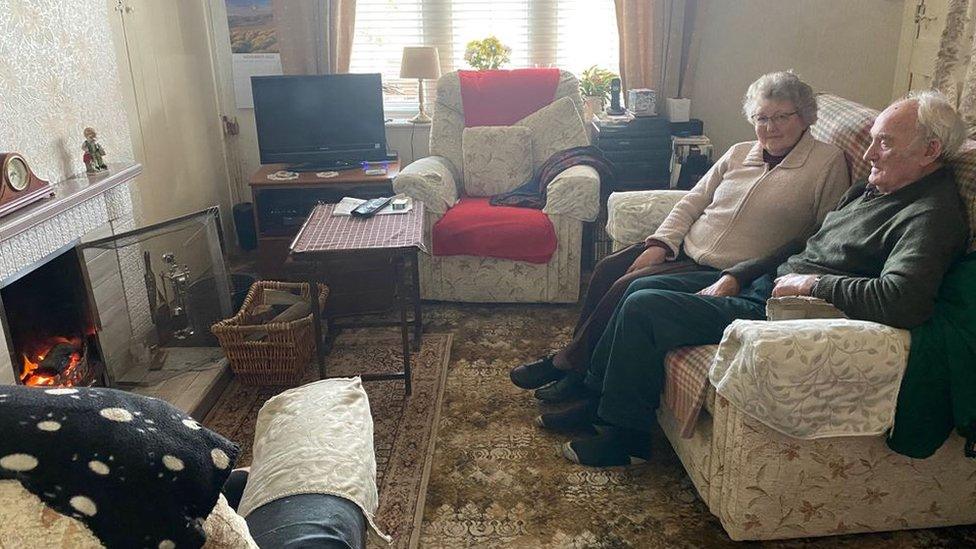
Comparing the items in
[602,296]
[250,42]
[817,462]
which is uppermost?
[250,42]

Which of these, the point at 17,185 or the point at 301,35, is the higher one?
the point at 301,35

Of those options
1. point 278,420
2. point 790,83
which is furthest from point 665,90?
point 278,420

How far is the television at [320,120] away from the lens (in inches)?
145

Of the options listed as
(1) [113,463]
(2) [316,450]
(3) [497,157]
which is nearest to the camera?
(1) [113,463]

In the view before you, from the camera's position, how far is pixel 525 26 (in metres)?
4.17

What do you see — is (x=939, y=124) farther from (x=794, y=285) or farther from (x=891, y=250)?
(x=794, y=285)

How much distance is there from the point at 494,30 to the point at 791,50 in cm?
162

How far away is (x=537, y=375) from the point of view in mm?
2561

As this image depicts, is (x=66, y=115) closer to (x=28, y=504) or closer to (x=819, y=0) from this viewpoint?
(x=28, y=504)

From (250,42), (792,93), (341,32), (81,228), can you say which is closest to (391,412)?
(81,228)

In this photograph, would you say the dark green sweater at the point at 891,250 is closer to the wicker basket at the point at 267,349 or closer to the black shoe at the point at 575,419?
the black shoe at the point at 575,419

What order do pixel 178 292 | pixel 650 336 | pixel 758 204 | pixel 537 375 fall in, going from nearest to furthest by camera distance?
1. pixel 650 336
2. pixel 758 204
3. pixel 537 375
4. pixel 178 292

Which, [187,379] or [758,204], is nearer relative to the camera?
[758,204]

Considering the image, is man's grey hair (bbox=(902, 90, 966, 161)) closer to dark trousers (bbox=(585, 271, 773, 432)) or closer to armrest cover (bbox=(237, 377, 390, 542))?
dark trousers (bbox=(585, 271, 773, 432))
